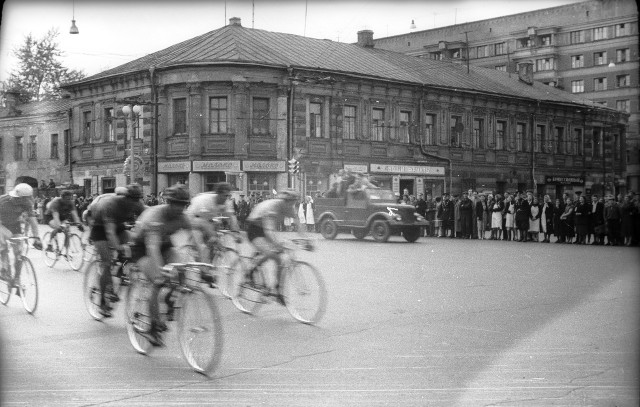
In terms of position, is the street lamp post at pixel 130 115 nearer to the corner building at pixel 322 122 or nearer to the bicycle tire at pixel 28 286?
the corner building at pixel 322 122

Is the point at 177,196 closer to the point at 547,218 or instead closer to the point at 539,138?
the point at 539,138

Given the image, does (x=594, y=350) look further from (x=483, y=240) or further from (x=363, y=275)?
(x=483, y=240)

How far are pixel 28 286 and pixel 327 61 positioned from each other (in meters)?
7.41

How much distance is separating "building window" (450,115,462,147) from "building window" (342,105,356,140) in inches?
82.1

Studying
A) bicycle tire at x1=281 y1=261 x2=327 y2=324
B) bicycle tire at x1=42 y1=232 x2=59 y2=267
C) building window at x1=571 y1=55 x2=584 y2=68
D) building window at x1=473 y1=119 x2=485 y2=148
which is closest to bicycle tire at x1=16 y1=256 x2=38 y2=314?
bicycle tire at x1=281 y1=261 x2=327 y2=324

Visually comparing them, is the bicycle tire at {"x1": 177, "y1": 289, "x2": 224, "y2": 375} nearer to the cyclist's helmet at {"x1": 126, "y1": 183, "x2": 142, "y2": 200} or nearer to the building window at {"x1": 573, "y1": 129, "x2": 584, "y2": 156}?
the cyclist's helmet at {"x1": 126, "y1": 183, "x2": 142, "y2": 200}

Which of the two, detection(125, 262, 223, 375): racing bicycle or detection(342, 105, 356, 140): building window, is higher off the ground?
detection(342, 105, 356, 140): building window

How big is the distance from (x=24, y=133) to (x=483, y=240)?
20.1m

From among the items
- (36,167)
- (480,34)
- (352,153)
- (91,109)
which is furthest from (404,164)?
(36,167)

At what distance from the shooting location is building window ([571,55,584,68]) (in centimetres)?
1412

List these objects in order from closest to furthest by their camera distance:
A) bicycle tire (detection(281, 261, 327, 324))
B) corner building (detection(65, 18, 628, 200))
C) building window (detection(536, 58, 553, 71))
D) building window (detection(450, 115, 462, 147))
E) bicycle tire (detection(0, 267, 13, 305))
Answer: bicycle tire (detection(281, 261, 327, 324)) < bicycle tire (detection(0, 267, 13, 305)) < corner building (detection(65, 18, 628, 200)) < building window (detection(536, 58, 553, 71)) < building window (detection(450, 115, 462, 147))

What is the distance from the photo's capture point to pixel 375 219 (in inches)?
885

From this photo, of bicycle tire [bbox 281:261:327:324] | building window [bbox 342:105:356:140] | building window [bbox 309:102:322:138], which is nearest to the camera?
bicycle tire [bbox 281:261:327:324]

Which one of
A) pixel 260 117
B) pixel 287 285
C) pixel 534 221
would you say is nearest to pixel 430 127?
pixel 260 117
